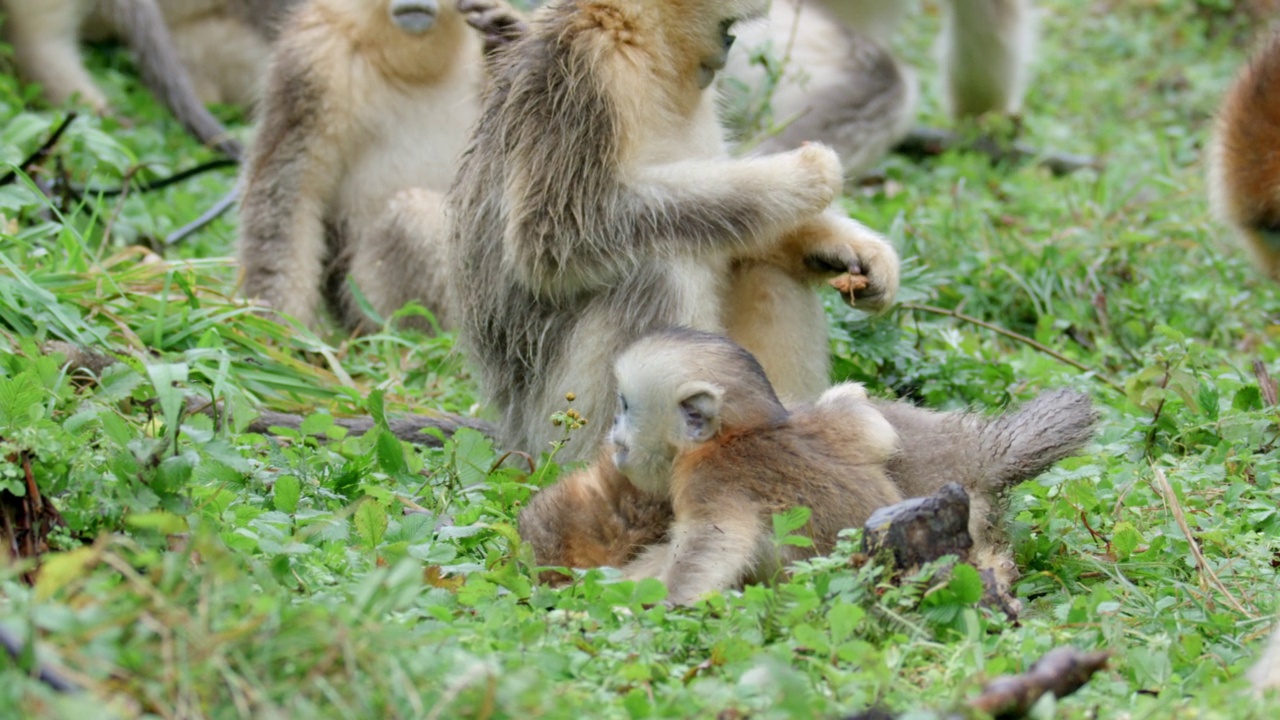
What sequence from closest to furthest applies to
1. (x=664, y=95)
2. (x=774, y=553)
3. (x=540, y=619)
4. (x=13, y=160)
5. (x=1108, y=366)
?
(x=540, y=619) → (x=774, y=553) → (x=664, y=95) → (x=13, y=160) → (x=1108, y=366)

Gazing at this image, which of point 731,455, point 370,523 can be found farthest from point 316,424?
point 731,455

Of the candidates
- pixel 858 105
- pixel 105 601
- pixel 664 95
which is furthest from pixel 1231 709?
pixel 858 105

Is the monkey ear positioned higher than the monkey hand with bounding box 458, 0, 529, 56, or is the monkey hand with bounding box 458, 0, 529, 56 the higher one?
the monkey hand with bounding box 458, 0, 529, 56

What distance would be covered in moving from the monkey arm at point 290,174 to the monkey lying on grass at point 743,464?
2948mm

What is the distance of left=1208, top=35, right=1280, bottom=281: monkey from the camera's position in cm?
421

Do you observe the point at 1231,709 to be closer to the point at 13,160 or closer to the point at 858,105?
the point at 13,160

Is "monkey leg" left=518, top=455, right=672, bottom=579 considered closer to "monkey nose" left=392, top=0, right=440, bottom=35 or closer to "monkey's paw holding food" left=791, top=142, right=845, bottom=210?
"monkey's paw holding food" left=791, top=142, right=845, bottom=210

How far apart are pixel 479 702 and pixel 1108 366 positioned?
404 cm

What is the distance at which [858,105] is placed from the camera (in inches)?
326

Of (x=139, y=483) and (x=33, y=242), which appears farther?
(x=33, y=242)

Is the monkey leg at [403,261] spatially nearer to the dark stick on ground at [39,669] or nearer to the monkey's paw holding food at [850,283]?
the monkey's paw holding food at [850,283]

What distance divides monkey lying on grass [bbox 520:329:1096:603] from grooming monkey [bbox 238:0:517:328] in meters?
2.79

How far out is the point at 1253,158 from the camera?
4.26m

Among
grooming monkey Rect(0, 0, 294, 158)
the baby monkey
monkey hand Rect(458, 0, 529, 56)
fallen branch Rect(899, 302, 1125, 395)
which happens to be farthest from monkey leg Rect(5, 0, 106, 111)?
the baby monkey
